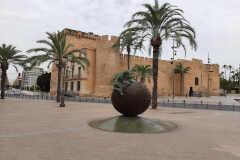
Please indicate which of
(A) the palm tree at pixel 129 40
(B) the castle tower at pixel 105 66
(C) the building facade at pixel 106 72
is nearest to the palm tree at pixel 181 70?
(C) the building facade at pixel 106 72

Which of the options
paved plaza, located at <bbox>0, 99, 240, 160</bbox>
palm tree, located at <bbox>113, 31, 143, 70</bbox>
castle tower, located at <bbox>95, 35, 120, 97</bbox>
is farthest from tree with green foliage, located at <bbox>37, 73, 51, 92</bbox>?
paved plaza, located at <bbox>0, 99, 240, 160</bbox>

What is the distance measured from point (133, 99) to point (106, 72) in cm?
3175

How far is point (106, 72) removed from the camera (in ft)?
129

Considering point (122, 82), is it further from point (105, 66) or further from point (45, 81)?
point (45, 81)

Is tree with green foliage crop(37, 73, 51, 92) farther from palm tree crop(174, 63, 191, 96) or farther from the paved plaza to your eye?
the paved plaza

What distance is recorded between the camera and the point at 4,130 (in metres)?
7.14

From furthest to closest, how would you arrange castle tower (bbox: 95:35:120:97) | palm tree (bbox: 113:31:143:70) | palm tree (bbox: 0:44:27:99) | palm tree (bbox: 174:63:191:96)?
palm tree (bbox: 174:63:191:96) < castle tower (bbox: 95:35:120:97) < palm tree (bbox: 0:44:27:99) < palm tree (bbox: 113:31:143:70)

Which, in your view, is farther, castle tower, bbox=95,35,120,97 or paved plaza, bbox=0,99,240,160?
castle tower, bbox=95,35,120,97

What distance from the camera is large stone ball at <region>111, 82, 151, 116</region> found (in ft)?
26.1

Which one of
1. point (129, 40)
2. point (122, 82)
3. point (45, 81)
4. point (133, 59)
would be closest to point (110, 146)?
point (122, 82)

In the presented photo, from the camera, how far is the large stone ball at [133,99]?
7.97 meters

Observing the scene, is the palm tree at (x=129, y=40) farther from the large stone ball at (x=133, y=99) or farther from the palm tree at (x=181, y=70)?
the palm tree at (x=181, y=70)

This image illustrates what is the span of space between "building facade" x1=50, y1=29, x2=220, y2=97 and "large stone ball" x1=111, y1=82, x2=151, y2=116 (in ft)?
71.2

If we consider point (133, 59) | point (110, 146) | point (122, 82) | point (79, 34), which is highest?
point (79, 34)
